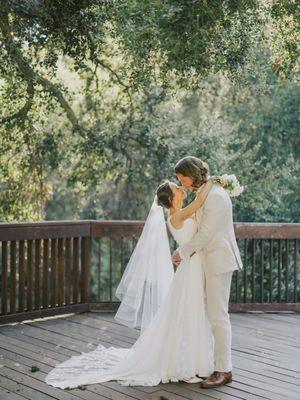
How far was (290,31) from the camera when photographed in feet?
19.5

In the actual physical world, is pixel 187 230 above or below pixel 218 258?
above

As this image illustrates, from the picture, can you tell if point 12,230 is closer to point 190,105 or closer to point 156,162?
point 156,162

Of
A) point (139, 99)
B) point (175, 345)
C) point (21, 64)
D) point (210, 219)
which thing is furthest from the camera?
point (139, 99)

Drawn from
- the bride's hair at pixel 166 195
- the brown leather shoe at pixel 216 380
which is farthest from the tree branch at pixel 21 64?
the brown leather shoe at pixel 216 380

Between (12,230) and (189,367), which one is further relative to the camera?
Result: (12,230)

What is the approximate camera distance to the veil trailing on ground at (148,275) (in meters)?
5.11

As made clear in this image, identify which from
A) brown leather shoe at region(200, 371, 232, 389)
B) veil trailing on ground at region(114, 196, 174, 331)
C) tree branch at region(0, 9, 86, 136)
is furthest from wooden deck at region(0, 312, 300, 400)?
tree branch at region(0, 9, 86, 136)

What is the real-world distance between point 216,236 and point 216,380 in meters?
1.08

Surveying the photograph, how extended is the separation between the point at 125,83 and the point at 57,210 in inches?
274

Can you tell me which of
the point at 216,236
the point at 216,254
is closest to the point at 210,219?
the point at 216,236

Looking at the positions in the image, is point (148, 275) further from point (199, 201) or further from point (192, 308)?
point (199, 201)

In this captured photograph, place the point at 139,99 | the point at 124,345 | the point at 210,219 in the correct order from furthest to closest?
the point at 139,99
the point at 124,345
the point at 210,219

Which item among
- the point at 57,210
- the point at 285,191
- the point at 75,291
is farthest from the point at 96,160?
the point at 57,210

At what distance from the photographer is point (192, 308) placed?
14.9ft
